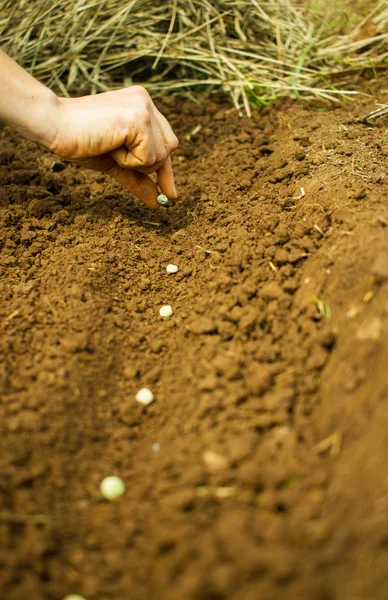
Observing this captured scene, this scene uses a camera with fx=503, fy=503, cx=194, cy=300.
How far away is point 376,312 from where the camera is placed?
1479 millimetres

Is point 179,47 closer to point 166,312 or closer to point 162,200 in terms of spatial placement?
point 162,200

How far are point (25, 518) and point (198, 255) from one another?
4.06 ft

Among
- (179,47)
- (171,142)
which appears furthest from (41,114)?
(179,47)

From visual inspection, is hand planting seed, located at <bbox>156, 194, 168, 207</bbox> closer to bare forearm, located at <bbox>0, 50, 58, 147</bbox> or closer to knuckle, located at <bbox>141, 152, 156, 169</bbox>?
knuckle, located at <bbox>141, 152, 156, 169</bbox>

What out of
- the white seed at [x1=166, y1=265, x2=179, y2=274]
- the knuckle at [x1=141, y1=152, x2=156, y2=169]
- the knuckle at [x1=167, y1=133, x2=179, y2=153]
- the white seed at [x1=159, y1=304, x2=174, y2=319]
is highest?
the knuckle at [x1=141, y1=152, x2=156, y2=169]

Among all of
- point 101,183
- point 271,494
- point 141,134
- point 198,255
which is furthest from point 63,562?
point 101,183

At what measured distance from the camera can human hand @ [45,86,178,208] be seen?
2027mm

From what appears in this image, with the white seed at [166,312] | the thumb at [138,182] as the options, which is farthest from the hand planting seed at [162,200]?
the white seed at [166,312]

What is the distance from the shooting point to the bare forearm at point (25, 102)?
2035 millimetres

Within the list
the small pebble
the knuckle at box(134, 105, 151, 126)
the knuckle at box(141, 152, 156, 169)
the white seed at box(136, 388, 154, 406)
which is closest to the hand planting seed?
the small pebble

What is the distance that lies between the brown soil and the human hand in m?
0.33

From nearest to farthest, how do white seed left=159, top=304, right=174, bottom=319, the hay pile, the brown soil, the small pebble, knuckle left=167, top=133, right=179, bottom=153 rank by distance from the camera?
the brown soil
white seed left=159, top=304, right=174, bottom=319
knuckle left=167, top=133, right=179, bottom=153
the small pebble
the hay pile

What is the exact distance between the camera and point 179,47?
3.13 metres

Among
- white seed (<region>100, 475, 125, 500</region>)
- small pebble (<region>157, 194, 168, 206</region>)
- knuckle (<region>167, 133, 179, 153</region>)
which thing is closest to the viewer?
white seed (<region>100, 475, 125, 500</region>)
